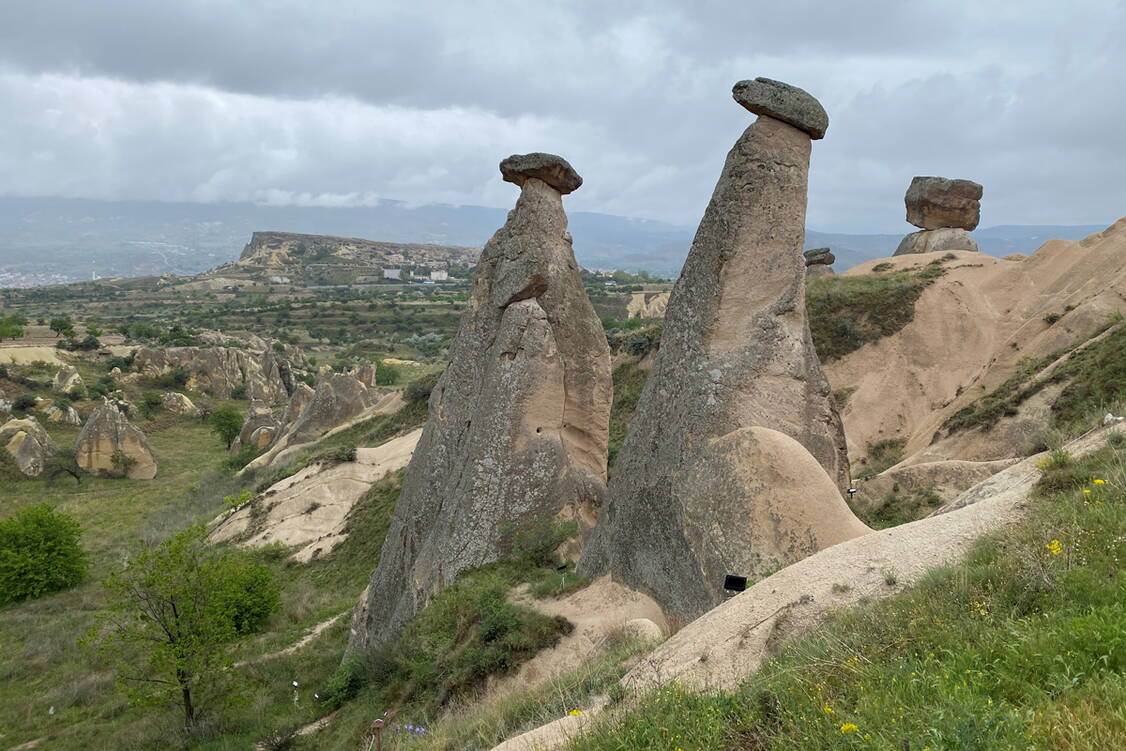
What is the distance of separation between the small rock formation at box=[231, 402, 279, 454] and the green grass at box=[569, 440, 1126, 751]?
3879 cm

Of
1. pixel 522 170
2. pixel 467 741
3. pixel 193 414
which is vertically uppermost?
pixel 522 170

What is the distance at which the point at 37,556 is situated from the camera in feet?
67.0

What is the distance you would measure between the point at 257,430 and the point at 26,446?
34.9 ft

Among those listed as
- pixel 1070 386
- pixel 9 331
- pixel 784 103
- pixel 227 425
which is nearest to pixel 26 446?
pixel 227 425

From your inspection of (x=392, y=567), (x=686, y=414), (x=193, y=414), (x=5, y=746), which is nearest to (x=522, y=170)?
(x=686, y=414)

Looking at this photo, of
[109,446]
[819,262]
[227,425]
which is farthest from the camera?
[227,425]

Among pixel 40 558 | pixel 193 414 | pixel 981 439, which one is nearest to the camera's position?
pixel 981 439

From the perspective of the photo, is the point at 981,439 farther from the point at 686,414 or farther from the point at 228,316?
the point at 228,316

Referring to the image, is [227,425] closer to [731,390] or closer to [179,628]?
[179,628]

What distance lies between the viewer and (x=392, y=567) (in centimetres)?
1211

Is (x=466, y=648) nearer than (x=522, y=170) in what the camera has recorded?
Yes

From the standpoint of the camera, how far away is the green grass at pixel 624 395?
2375 centimetres

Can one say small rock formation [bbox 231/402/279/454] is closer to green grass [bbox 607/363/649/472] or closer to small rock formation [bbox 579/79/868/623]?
green grass [bbox 607/363/649/472]

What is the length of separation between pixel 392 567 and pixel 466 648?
4492 millimetres
